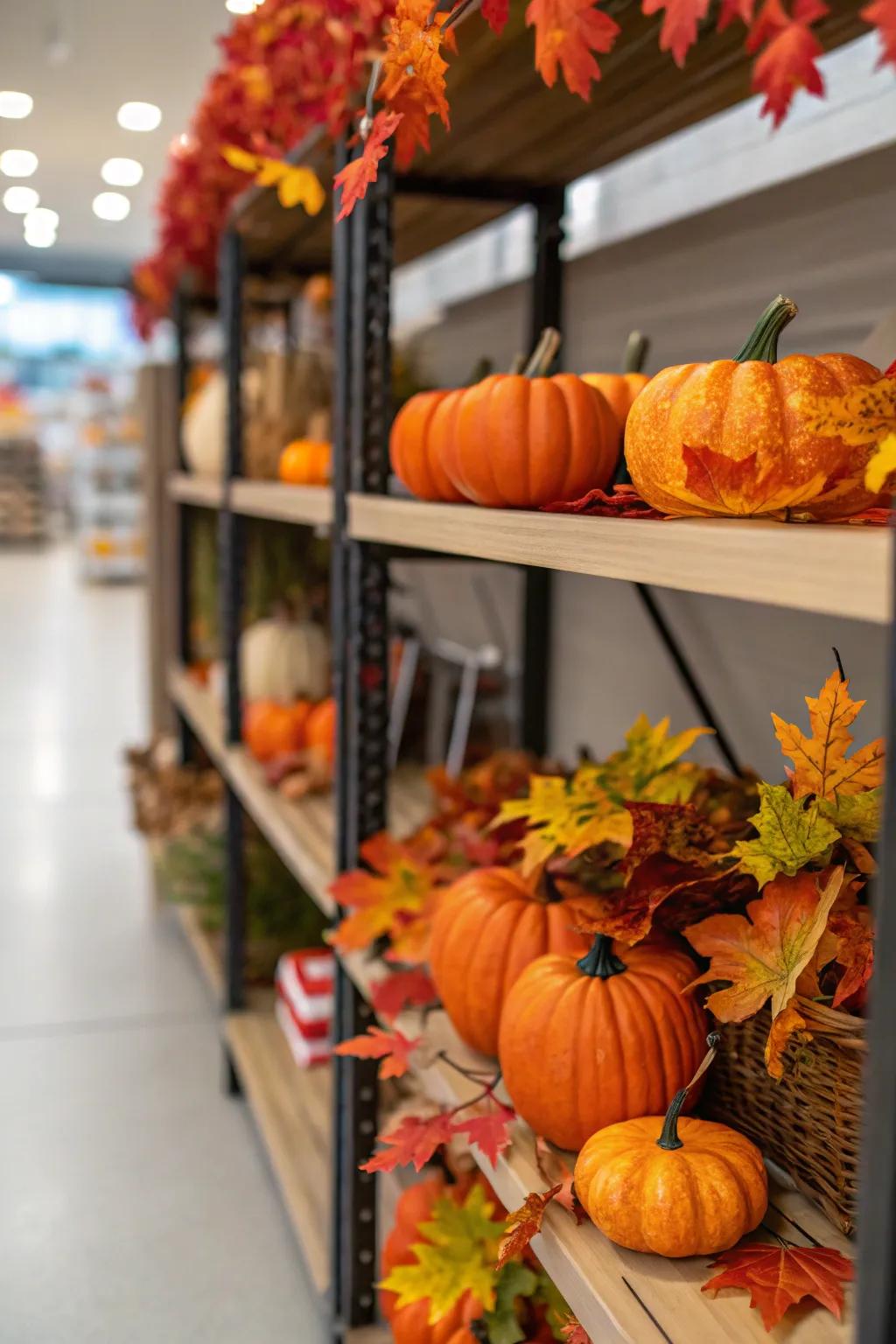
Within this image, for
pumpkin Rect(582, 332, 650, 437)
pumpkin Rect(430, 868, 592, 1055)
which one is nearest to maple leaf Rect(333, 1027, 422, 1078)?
pumpkin Rect(430, 868, 592, 1055)

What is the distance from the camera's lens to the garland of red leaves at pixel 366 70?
0.74 meters

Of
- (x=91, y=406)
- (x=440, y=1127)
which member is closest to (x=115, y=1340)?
(x=440, y=1127)

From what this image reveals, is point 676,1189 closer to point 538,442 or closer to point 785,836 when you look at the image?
point 785,836

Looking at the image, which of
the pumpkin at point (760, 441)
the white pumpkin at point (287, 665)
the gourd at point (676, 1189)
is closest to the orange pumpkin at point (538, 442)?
the pumpkin at point (760, 441)

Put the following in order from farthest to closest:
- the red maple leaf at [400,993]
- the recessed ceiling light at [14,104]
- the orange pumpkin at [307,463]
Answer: the recessed ceiling light at [14,104], the orange pumpkin at [307,463], the red maple leaf at [400,993]

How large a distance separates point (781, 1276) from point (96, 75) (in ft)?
23.4

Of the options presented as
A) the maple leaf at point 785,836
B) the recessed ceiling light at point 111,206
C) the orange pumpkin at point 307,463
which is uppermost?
the recessed ceiling light at point 111,206

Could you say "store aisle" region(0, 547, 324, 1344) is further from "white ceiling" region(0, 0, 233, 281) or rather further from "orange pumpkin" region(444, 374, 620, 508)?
"white ceiling" region(0, 0, 233, 281)

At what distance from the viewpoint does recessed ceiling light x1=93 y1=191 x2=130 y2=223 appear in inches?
419

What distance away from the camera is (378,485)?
1.63 metres

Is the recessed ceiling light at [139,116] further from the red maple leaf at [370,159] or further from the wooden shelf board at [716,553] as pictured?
the wooden shelf board at [716,553]

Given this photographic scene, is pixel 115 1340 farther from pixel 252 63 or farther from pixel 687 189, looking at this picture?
pixel 252 63

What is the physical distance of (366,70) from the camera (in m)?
1.46

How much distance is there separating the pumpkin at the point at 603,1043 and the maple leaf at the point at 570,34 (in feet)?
2.36
